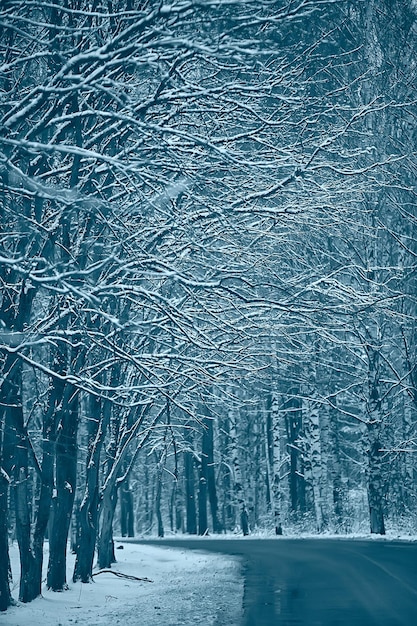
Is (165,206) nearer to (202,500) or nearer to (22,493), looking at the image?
(22,493)

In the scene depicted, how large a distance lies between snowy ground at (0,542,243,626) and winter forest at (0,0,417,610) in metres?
0.59

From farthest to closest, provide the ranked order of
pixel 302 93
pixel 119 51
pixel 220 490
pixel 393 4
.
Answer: pixel 220 490, pixel 393 4, pixel 302 93, pixel 119 51

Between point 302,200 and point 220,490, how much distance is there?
162 feet

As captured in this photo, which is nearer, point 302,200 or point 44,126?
point 44,126

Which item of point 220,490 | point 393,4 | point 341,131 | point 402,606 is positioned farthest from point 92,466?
point 220,490

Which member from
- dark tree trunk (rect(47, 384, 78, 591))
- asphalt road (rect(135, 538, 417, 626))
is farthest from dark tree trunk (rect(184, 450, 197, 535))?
dark tree trunk (rect(47, 384, 78, 591))

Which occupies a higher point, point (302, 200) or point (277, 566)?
point (302, 200)

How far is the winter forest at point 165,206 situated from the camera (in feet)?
28.6

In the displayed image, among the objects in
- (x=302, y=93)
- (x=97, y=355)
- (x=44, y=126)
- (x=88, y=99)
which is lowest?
(x=97, y=355)

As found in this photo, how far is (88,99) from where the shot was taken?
1055 centimetres

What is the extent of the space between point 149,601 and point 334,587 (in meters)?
2.94

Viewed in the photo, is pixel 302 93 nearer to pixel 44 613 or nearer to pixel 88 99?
pixel 88 99

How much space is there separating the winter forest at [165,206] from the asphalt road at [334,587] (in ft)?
7.96

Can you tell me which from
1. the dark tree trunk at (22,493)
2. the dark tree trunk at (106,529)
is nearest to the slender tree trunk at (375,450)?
the dark tree trunk at (106,529)
